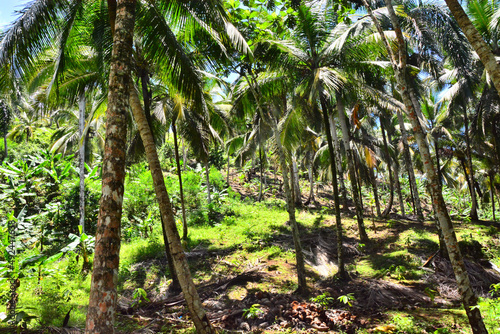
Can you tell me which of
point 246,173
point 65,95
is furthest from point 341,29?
point 246,173

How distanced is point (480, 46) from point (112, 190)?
4.94 metres

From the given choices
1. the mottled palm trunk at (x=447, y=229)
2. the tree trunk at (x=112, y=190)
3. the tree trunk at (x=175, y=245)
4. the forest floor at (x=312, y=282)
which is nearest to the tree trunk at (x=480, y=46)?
the mottled palm trunk at (x=447, y=229)

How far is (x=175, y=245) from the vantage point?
5.07 meters

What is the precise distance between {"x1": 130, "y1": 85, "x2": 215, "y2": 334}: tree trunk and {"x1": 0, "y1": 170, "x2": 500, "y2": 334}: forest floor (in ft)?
4.67

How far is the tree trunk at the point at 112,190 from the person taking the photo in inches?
109

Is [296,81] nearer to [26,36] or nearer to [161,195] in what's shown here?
[161,195]

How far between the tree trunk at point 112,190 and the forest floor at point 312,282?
2.61m

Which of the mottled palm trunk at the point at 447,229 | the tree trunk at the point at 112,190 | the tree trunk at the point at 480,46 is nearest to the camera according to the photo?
the tree trunk at the point at 112,190

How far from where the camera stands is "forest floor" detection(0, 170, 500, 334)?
620 cm

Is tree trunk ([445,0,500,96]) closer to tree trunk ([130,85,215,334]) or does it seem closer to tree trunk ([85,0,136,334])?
tree trunk ([85,0,136,334])

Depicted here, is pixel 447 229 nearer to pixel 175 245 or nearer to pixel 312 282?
pixel 175 245

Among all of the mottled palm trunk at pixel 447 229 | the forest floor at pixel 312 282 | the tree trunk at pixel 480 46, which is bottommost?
the forest floor at pixel 312 282

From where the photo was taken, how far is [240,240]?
13328 mm

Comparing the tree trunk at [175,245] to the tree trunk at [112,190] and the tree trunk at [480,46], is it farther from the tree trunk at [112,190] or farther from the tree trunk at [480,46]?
the tree trunk at [480,46]
